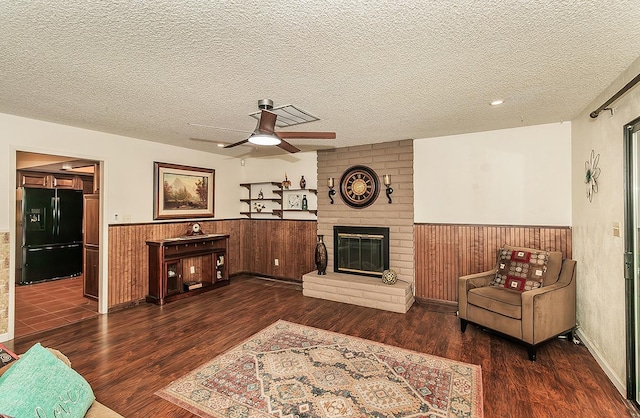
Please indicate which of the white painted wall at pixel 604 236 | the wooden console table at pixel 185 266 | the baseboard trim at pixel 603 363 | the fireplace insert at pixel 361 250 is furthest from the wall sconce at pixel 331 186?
the baseboard trim at pixel 603 363

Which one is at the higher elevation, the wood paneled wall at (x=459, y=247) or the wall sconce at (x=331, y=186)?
the wall sconce at (x=331, y=186)

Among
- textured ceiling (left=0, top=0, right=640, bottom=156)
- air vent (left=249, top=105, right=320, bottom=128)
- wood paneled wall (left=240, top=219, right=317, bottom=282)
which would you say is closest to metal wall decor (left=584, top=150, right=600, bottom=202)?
textured ceiling (left=0, top=0, right=640, bottom=156)

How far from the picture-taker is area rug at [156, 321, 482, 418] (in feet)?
7.07

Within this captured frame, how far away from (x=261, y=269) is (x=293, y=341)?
122 inches

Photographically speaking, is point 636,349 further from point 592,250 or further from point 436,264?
point 436,264

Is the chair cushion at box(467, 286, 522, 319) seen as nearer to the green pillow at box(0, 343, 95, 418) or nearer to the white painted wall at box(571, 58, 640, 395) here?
the white painted wall at box(571, 58, 640, 395)

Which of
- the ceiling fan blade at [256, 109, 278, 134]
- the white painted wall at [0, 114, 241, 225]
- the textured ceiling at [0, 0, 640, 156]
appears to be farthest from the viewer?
the white painted wall at [0, 114, 241, 225]

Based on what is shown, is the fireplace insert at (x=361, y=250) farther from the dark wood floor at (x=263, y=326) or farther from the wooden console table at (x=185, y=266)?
the wooden console table at (x=185, y=266)

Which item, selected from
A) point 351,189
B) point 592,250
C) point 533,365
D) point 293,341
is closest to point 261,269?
point 351,189

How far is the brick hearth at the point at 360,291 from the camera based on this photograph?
4.21 meters

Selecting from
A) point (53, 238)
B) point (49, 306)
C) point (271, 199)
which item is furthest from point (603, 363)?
point (53, 238)

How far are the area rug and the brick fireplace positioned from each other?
1.27 metres

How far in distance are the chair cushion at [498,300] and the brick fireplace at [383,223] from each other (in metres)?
1.03

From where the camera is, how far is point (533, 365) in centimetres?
276
